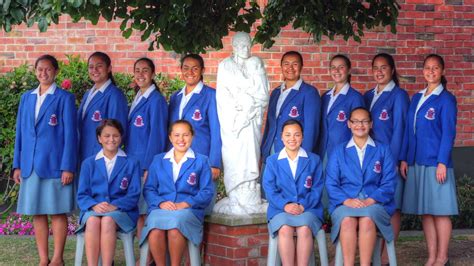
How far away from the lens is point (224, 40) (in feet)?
35.3

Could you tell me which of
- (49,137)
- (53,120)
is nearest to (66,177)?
(49,137)

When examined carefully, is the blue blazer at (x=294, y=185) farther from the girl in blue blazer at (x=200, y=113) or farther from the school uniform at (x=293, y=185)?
the girl in blue blazer at (x=200, y=113)

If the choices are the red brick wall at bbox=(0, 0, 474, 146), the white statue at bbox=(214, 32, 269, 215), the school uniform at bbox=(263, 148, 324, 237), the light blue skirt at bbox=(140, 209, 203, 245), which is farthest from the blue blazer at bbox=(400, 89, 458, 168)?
the red brick wall at bbox=(0, 0, 474, 146)

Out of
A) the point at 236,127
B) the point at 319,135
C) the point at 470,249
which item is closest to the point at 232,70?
the point at 236,127

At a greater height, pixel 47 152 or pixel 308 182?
pixel 47 152

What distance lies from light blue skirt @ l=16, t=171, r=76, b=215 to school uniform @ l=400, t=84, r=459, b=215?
9.03 ft

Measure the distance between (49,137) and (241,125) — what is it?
158 cm

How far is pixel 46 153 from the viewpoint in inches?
303

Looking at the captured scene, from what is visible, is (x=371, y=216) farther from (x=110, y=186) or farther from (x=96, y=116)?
(x=96, y=116)

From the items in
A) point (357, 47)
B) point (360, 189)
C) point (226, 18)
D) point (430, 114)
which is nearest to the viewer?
point (360, 189)

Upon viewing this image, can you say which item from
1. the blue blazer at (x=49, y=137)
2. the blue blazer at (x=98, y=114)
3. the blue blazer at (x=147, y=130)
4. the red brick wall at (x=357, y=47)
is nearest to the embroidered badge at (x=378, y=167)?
the blue blazer at (x=147, y=130)

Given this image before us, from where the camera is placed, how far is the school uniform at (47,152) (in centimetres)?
771

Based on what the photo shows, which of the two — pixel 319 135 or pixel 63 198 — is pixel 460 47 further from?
pixel 63 198

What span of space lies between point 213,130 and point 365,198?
133 centimetres
